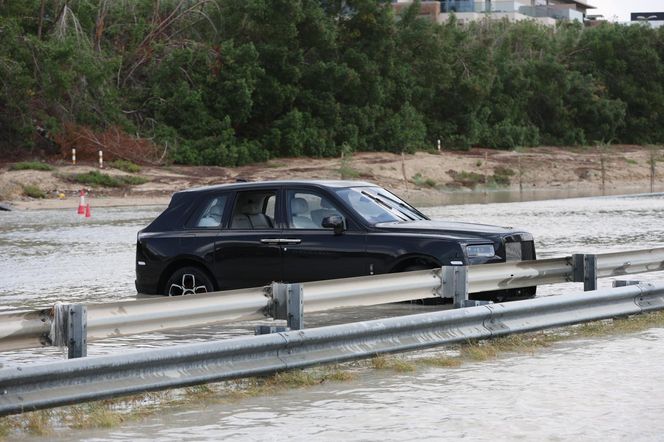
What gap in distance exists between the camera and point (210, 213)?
14.7m

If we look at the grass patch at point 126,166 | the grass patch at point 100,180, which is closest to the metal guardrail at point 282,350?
the grass patch at point 100,180

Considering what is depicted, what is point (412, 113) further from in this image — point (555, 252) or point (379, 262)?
point (379, 262)

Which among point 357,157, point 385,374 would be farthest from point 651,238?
point 357,157

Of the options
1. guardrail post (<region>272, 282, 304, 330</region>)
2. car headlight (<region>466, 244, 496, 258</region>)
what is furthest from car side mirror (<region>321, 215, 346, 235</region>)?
guardrail post (<region>272, 282, 304, 330</region>)

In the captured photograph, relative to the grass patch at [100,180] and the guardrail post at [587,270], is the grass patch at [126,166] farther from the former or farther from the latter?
the guardrail post at [587,270]

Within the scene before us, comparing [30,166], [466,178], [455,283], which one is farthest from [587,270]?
[466,178]

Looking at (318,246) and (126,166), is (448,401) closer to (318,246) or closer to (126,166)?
(318,246)

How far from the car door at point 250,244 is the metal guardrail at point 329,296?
2538 millimetres

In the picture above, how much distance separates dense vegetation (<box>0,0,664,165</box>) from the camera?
55.9 metres

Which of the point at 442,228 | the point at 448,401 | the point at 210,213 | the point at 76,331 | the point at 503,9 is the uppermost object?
the point at 503,9

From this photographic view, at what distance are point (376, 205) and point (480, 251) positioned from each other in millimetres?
1415

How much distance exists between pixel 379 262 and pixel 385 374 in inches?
142

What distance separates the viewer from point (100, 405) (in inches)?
346

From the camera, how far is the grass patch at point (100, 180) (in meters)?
49.4
